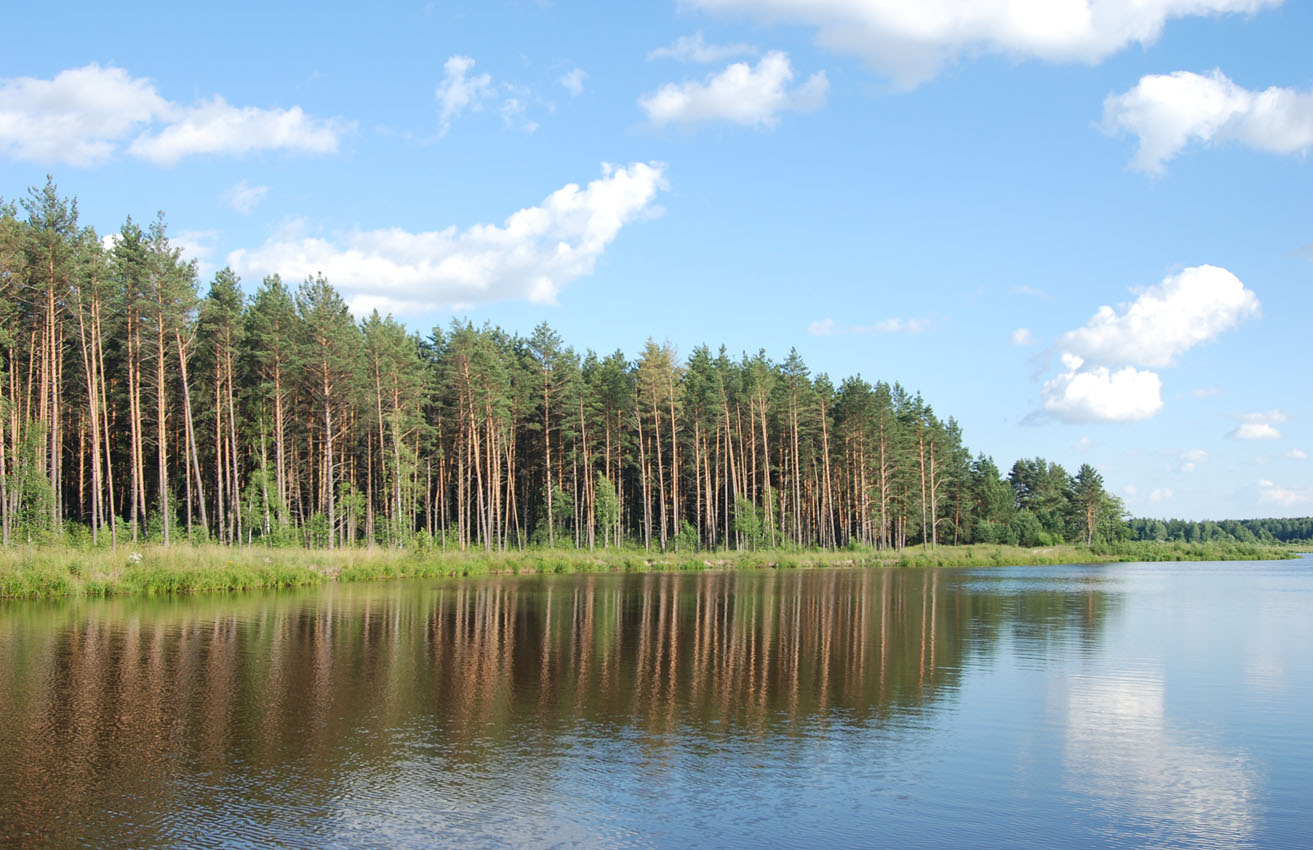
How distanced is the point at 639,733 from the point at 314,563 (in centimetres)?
3529

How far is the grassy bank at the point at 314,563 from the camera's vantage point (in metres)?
33.6

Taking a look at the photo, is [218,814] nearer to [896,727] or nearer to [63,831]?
[63,831]

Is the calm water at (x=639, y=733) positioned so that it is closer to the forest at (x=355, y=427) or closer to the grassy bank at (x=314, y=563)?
the grassy bank at (x=314, y=563)

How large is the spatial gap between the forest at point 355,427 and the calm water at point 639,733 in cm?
2095

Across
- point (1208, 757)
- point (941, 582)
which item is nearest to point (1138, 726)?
point (1208, 757)

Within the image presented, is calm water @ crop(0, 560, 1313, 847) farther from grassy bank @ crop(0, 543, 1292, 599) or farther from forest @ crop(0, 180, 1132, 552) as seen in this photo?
forest @ crop(0, 180, 1132, 552)

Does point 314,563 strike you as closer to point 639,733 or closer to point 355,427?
point 355,427

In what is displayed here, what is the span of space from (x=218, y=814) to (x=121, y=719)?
232 inches

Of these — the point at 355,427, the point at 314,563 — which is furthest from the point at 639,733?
the point at 355,427

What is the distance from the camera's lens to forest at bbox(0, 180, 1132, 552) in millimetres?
45688

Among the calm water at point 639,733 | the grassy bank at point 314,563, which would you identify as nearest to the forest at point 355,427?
the grassy bank at point 314,563

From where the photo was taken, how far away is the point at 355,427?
2618 inches

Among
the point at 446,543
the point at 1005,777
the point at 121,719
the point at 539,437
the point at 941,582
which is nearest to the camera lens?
the point at 1005,777

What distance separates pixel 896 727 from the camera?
14.9 m
